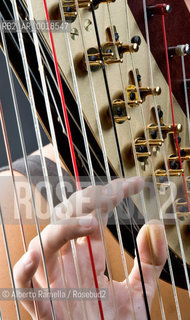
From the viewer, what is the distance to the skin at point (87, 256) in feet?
2.03

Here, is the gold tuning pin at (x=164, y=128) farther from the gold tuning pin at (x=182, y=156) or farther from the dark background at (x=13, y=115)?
the dark background at (x=13, y=115)

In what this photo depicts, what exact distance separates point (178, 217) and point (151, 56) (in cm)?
26

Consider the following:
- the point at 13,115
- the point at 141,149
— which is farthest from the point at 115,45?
the point at 13,115

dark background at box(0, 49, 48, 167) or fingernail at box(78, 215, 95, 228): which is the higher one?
dark background at box(0, 49, 48, 167)

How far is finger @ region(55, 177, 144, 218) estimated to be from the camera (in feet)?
2.06

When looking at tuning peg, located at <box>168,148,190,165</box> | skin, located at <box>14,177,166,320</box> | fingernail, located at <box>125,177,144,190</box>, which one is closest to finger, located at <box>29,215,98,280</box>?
skin, located at <box>14,177,166,320</box>

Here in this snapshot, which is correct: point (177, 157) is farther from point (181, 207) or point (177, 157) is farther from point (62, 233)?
point (62, 233)

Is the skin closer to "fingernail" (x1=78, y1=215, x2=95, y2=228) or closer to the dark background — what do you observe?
"fingernail" (x1=78, y1=215, x2=95, y2=228)

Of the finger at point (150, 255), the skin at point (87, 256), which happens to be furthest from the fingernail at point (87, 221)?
the finger at point (150, 255)

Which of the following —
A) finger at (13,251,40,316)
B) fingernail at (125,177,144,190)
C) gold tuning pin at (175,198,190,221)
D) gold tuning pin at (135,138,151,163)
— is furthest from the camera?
gold tuning pin at (175,198,190,221)

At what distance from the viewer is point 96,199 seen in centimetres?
65

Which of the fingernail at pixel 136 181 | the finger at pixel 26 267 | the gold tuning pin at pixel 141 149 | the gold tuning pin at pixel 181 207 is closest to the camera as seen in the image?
the finger at pixel 26 267

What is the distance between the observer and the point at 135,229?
2.65 ft

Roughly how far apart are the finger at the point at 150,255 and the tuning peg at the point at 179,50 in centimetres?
27
